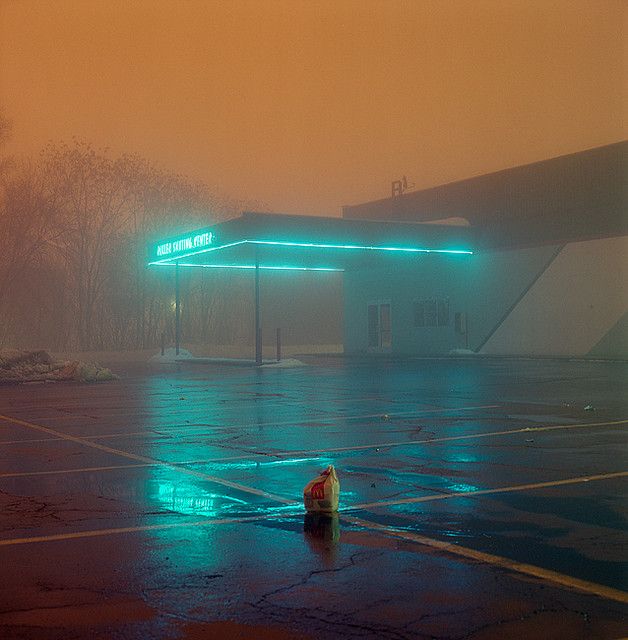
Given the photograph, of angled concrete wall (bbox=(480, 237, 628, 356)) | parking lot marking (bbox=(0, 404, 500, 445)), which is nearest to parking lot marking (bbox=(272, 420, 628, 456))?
parking lot marking (bbox=(0, 404, 500, 445))

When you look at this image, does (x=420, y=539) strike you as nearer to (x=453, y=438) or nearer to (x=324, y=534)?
(x=324, y=534)

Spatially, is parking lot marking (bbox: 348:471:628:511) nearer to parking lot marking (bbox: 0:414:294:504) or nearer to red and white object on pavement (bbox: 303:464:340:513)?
red and white object on pavement (bbox: 303:464:340:513)

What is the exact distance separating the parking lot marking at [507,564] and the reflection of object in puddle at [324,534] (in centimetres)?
19

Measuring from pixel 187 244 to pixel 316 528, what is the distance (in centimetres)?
3166

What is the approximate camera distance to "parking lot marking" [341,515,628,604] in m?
4.92

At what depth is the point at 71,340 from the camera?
72.8m

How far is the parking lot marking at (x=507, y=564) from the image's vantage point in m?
4.92

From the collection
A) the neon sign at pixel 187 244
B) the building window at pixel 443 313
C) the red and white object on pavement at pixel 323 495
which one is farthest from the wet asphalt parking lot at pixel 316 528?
the building window at pixel 443 313

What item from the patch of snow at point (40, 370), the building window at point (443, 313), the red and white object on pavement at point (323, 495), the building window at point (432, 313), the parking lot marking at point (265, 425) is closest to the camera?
the red and white object on pavement at point (323, 495)

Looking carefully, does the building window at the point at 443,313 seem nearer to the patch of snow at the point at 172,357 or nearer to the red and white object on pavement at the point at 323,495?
the patch of snow at the point at 172,357

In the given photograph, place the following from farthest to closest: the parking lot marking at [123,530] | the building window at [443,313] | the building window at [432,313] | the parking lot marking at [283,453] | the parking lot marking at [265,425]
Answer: the building window at [432,313], the building window at [443,313], the parking lot marking at [265,425], the parking lot marking at [283,453], the parking lot marking at [123,530]

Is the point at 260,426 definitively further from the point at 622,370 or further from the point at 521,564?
the point at 622,370

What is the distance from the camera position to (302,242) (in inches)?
1379

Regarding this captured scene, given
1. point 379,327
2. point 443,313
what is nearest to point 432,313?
point 443,313
